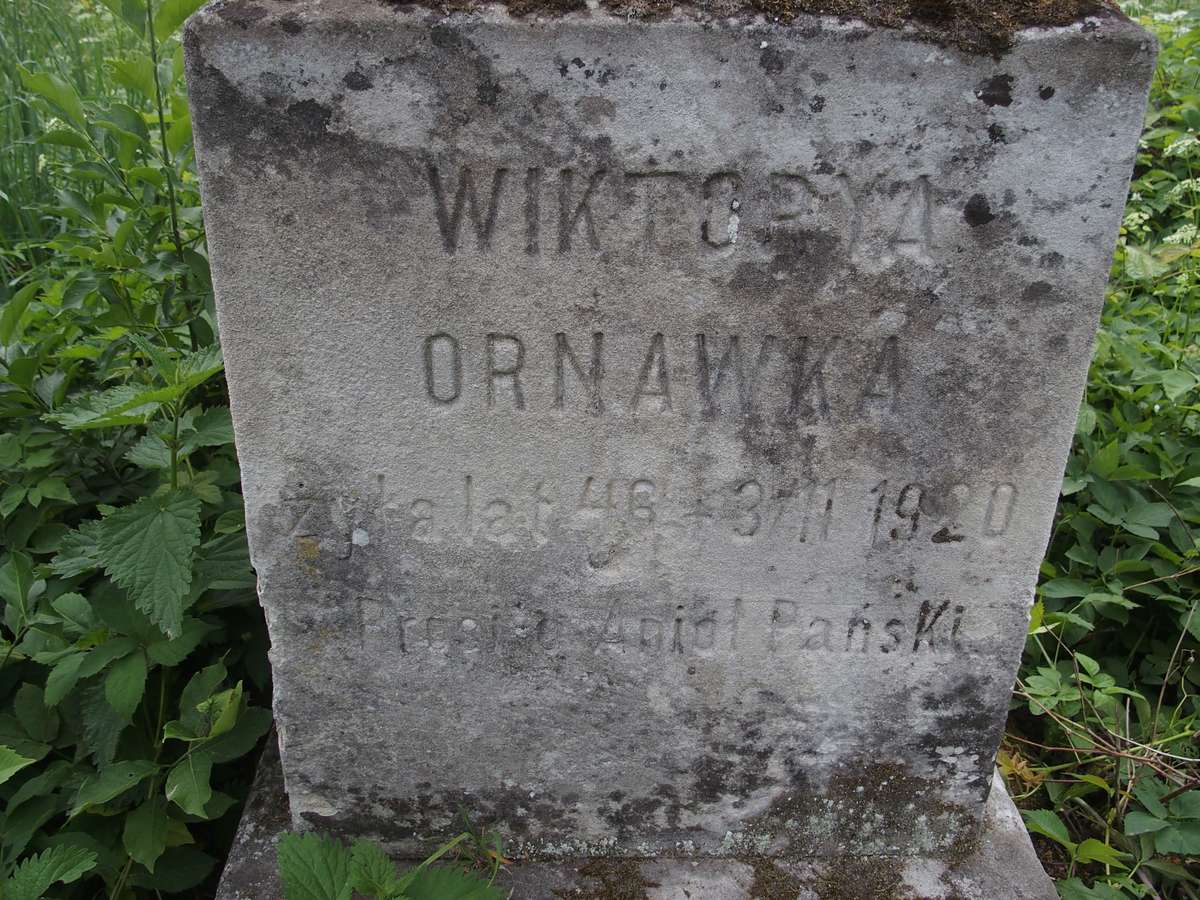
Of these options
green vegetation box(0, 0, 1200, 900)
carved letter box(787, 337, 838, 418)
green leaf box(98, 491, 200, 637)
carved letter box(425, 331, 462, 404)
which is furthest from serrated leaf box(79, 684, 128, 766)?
carved letter box(787, 337, 838, 418)

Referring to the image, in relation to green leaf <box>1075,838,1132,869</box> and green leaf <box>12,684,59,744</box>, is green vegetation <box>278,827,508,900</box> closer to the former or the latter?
green leaf <box>12,684,59,744</box>

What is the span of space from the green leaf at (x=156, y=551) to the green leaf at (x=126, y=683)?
19 cm

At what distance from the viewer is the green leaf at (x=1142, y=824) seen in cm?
191

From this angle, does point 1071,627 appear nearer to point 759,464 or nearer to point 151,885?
point 759,464

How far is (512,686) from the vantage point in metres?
1.74

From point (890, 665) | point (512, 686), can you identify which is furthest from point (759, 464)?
point (512, 686)

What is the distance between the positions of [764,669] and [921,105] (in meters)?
0.97

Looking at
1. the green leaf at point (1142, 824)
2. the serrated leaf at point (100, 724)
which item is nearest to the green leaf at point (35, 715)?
the serrated leaf at point (100, 724)

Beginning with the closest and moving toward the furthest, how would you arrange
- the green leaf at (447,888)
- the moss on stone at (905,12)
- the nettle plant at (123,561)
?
the moss on stone at (905,12) < the green leaf at (447,888) < the nettle plant at (123,561)

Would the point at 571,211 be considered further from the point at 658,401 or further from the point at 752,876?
the point at 752,876

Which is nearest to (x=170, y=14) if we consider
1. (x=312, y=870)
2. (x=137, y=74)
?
(x=137, y=74)

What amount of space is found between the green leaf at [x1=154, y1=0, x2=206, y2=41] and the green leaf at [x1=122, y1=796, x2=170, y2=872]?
146 centimetres

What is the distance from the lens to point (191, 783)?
1.74 metres

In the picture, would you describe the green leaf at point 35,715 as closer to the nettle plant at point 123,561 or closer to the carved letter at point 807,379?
the nettle plant at point 123,561
